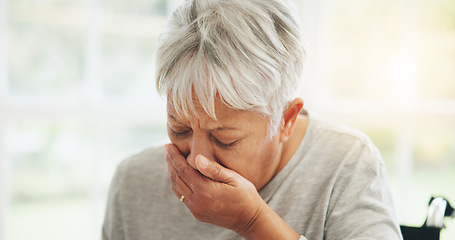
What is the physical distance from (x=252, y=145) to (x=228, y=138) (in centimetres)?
7

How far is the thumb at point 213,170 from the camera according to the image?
3.84 ft

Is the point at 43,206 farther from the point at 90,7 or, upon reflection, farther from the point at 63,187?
the point at 90,7

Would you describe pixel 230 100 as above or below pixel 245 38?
below

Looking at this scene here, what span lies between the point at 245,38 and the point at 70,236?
222 centimetres

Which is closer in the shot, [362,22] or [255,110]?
[255,110]

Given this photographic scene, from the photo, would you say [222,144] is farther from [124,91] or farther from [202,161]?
[124,91]

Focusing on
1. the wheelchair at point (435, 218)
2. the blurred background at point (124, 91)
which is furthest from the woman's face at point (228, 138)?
the blurred background at point (124, 91)

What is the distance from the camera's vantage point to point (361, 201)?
131cm

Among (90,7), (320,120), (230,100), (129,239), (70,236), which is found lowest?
(70,236)

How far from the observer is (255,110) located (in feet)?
3.81

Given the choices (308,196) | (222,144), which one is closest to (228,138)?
(222,144)

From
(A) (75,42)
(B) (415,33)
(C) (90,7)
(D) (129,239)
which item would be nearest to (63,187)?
(A) (75,42)

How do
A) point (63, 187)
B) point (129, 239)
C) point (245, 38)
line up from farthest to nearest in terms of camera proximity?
1. point (63, 187)
2. point (129, 239)
3. point (245, 38)

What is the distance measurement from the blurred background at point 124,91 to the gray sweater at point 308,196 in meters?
1.20
